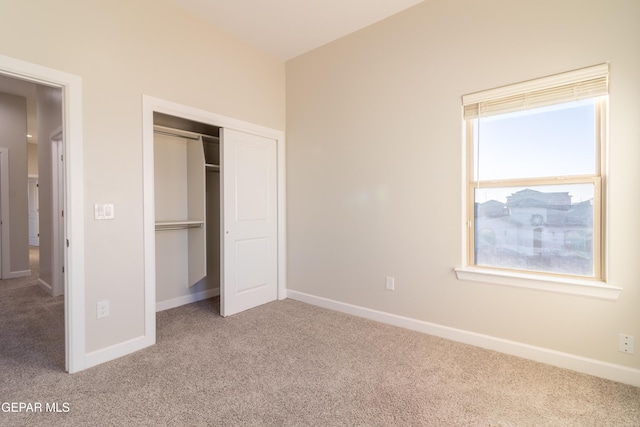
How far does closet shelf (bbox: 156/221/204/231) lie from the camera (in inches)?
130

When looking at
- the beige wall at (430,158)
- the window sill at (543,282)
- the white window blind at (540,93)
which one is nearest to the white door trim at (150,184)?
the beige wall at (430,158)

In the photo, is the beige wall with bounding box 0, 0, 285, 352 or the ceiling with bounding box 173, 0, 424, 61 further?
the ceiling with bounding box 173, 0, 424, 61

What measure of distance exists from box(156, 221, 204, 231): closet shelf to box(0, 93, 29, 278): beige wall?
3492mm

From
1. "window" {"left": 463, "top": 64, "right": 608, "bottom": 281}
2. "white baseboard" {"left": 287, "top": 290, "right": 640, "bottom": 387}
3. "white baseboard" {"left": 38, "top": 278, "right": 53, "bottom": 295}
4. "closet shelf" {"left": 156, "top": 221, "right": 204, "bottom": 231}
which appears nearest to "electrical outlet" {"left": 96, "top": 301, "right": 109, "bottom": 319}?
"closet shelf" {"left": 156, "top": 221, "right": 204, "bottom": 231}

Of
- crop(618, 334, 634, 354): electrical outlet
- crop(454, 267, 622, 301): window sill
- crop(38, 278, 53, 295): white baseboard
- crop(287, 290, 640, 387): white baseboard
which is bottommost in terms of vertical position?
crop(287, 290, 640, 387): white baseboard

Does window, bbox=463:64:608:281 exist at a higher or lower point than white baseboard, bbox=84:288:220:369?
higher

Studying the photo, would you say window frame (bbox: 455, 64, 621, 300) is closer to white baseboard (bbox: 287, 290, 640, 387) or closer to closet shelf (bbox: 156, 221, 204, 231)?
white baseboard (bbox: 287, 290, 640, 387)

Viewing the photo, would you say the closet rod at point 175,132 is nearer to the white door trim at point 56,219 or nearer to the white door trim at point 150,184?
the white door trim at point 150,184

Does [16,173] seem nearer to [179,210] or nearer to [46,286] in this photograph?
[46,286]

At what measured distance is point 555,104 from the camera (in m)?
2.27

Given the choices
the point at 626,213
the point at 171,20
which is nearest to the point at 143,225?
the point at 171,20

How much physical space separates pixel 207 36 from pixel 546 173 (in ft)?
11.0

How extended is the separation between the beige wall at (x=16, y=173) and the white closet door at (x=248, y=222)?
4.29m

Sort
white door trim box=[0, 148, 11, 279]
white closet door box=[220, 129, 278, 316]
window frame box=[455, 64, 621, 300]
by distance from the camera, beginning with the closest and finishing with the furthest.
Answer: window frame box=[455, 64, 621, 300] < white closet door box=[220, 129, 278, 316] < white door trim box=[0, 148, 11, 279]
